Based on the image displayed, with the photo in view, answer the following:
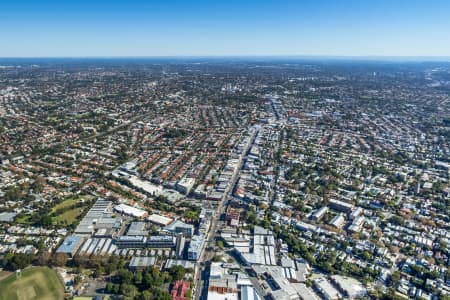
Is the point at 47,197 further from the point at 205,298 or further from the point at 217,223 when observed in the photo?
the point at 205,298

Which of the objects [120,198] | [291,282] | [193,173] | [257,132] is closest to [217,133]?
[257,132]

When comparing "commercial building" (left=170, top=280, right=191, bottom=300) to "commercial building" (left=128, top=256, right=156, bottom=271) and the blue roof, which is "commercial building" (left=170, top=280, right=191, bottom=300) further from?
the blue roof

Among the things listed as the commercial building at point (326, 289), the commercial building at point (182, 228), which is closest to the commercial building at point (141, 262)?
the commercial building at point (182, 228)

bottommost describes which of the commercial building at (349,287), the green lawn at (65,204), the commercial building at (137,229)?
the commercial building at (349,287)

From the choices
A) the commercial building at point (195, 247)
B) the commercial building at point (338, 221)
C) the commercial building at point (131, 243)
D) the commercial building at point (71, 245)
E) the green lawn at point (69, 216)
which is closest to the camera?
the commercial building at point (195, 247)

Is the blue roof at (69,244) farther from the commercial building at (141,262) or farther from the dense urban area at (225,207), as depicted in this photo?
the commercial building at (141,262)
